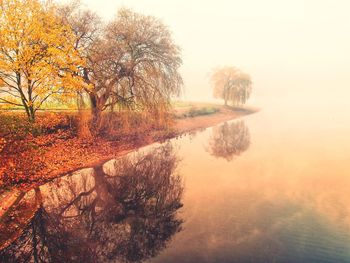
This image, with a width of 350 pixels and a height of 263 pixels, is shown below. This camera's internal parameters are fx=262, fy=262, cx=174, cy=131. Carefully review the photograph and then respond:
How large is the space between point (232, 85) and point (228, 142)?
97.6 ft

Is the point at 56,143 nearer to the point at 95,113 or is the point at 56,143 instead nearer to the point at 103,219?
the point at 95,113

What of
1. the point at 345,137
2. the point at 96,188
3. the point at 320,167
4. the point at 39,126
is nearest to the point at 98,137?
the point at 39,126

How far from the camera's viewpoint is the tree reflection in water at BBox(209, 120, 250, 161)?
22688mm

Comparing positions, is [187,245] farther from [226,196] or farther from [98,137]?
[98,137]

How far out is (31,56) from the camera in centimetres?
1775

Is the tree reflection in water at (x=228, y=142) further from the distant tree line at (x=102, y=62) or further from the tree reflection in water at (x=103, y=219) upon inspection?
the tree reflection in water at (x=103, y=219)

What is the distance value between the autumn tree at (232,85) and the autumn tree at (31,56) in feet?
128

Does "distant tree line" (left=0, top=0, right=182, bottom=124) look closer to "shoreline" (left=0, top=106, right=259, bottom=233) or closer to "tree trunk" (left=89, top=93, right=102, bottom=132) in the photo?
"tree trunk" (left=89, top=93, right=102, bottom=132)

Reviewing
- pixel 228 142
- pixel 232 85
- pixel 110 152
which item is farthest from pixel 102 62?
pixel 232 85

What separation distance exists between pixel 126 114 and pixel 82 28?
8.50m

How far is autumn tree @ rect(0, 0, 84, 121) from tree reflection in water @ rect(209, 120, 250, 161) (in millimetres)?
12831

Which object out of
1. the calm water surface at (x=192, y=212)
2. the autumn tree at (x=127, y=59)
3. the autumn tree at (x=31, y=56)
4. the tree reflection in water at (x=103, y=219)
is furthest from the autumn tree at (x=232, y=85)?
the tree reflection in water at (x=103, y=219)

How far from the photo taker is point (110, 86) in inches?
917

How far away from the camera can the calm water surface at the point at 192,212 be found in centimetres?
882
